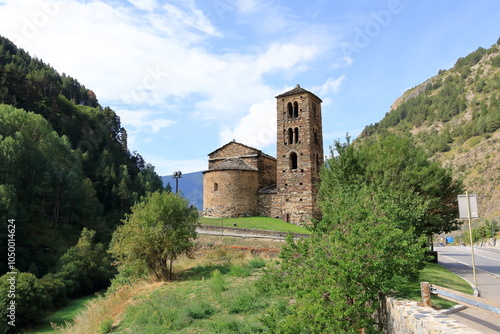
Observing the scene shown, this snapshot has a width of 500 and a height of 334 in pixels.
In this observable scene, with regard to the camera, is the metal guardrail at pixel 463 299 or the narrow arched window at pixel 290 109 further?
the narrow arched window at pixel 290 109

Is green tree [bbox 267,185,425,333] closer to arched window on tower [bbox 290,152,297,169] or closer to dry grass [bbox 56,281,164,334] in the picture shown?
dry grass [bbox 56,281,164,334]

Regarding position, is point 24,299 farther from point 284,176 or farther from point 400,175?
point 400,175

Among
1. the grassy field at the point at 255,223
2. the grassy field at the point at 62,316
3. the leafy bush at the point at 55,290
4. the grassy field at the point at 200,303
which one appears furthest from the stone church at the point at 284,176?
the grassy field at the point at 200,303

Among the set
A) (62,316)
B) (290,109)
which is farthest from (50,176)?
(290,109)

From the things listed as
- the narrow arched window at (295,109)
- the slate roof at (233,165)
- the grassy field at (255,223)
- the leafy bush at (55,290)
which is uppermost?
the narrow arched window at (295,109)

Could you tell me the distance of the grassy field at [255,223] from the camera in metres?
37.6

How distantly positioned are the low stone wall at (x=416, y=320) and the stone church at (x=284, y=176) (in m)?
32.5

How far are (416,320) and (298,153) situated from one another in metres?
36.4

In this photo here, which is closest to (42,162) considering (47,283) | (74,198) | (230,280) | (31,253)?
(74,198)

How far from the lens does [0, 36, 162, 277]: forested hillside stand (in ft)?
136

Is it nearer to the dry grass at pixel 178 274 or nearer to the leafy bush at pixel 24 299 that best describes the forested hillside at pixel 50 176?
the leafy bush at pixel 24 299

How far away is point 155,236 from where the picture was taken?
20609mm

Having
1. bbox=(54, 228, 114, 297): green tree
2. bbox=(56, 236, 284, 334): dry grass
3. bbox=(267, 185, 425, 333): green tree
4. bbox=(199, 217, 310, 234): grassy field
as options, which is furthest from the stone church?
bbox=(267, 185, 425, 333): green tree

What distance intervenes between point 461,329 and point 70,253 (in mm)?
41496
